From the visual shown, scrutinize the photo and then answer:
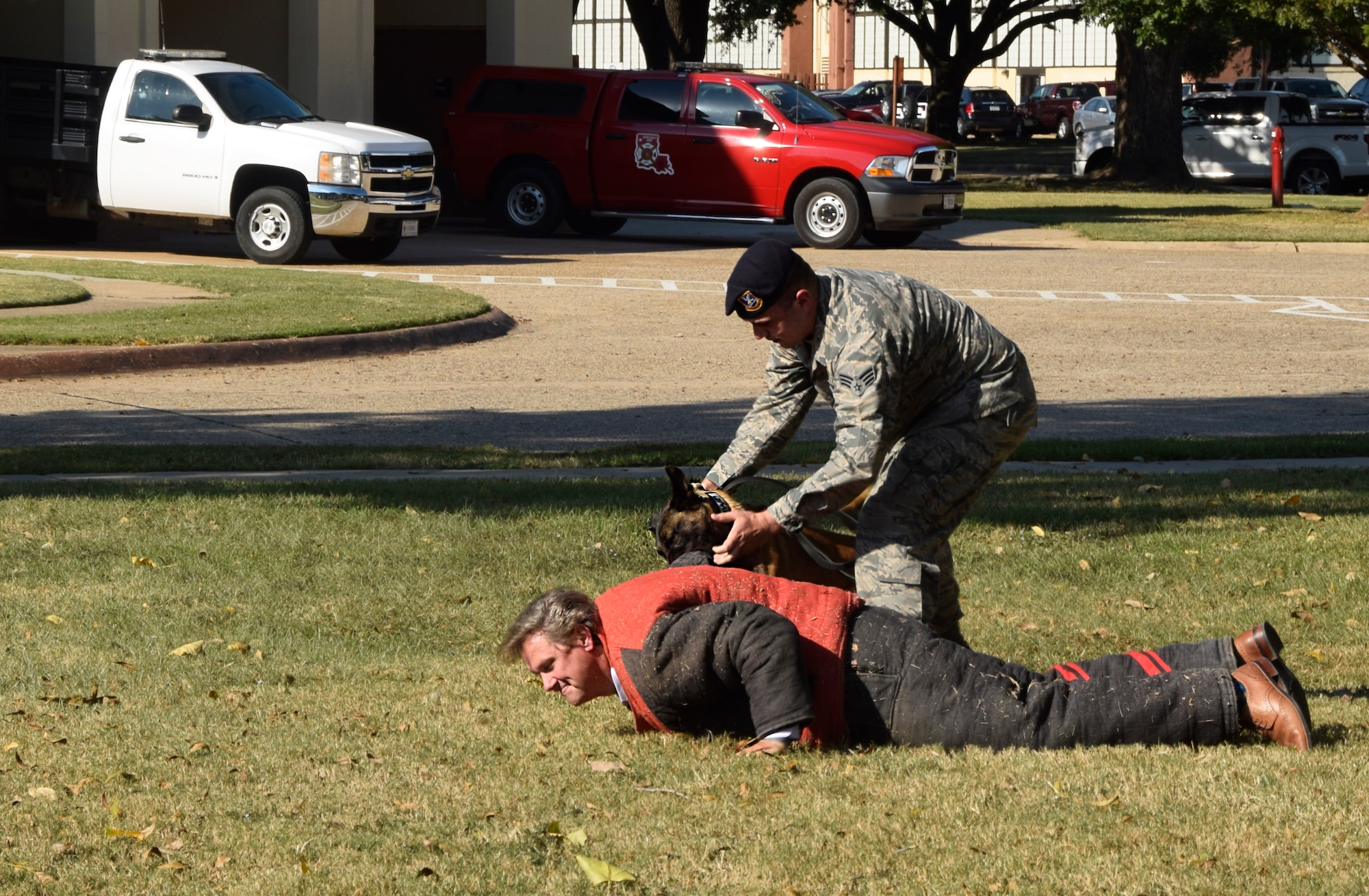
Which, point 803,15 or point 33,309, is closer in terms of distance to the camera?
point 33,309

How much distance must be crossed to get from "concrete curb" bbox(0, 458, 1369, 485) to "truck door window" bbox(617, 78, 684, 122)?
13965mm

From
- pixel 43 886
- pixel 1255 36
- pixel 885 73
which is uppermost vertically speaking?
pixel 885 73

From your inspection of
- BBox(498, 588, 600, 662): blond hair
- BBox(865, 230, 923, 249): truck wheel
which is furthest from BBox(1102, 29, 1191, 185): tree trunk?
BBox(498, 588, 600, 662): blond hair

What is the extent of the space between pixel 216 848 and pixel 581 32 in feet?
316

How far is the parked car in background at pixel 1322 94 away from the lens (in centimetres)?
3291

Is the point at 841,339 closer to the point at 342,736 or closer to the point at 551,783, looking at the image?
the point at 551,783

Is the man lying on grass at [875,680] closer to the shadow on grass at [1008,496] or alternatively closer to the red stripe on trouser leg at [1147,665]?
the red stripe on trouser leg at [1147,665]

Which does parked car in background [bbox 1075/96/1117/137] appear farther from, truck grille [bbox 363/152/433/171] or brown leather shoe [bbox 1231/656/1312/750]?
brown leather shoe [bbox 1231/656/1312/750]

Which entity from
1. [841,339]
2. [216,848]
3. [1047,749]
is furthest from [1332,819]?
[216,848]

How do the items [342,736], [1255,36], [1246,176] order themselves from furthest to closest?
1. [1255,36]
2. [1246,176]
3. [342,736]

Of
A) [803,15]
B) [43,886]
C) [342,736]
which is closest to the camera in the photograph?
[43,886]

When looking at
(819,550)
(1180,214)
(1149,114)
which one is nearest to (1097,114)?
(1149,114)

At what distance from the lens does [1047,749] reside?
181 inches

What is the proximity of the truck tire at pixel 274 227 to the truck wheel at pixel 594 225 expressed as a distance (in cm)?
591
